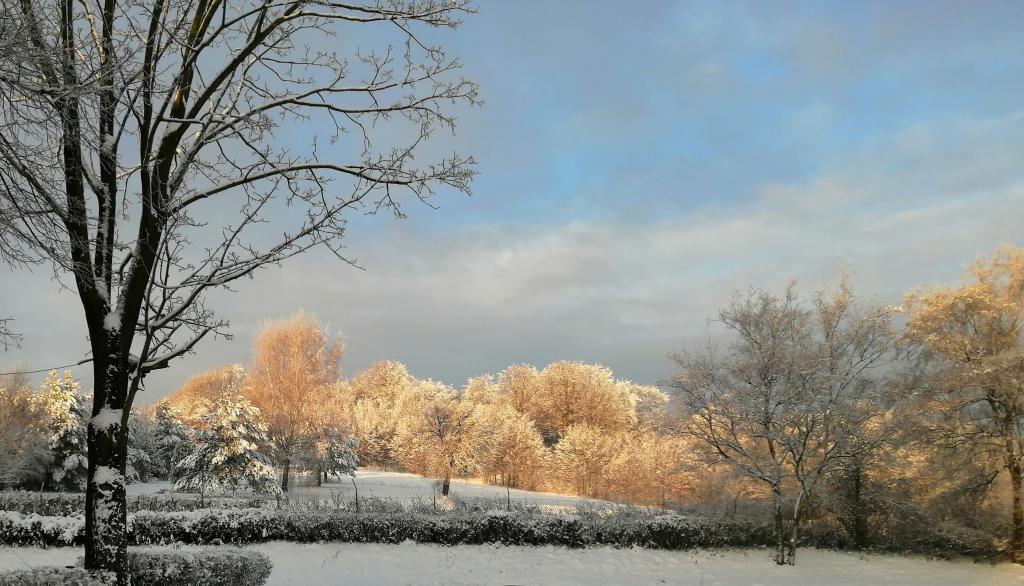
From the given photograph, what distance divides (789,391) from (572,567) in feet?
22.2

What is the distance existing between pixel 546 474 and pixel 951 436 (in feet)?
79.1

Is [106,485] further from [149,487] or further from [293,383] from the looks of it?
[149,487]

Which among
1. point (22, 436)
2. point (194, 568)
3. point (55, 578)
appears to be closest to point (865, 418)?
point (194, 568)

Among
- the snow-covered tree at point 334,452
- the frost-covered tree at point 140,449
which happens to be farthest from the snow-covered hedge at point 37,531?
the frost-covered tree at point 140,449

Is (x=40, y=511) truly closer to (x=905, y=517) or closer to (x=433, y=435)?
(x=433, y=435)

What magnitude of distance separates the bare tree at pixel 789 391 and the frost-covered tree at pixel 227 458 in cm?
1797

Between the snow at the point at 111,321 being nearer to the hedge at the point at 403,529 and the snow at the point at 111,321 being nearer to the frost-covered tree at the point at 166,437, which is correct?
the hedge at the point at 403,529

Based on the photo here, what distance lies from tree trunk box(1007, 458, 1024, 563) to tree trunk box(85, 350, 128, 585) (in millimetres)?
19321

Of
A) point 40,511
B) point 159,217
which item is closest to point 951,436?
point 159,217

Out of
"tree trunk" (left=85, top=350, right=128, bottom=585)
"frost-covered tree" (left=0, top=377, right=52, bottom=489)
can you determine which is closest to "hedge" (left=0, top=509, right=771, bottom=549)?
"tree trunk" (left=85, top=350, right=128, bottom=585)

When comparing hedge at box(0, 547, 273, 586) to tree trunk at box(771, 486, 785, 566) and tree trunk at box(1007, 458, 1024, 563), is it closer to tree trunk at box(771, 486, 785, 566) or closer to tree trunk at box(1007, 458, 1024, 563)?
tree trunk at box(771, 486, 785, 566)

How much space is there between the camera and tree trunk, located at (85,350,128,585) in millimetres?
6023

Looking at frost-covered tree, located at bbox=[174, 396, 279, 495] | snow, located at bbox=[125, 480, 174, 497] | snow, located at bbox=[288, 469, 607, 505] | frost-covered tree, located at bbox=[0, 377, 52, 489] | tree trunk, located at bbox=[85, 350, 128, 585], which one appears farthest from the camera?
snow, located at bbox=[125, 480, 174, 497]

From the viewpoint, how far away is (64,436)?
2856 cm
